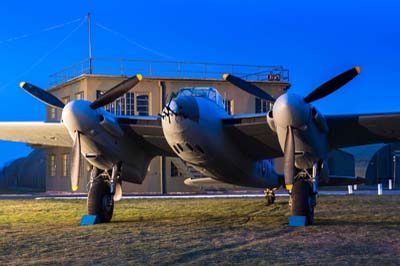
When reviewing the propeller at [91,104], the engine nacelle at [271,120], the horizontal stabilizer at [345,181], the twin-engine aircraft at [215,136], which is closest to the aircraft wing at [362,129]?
the twin-engine aircraft at [215,136]

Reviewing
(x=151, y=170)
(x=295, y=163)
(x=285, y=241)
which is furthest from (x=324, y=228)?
(x=151, y=170)

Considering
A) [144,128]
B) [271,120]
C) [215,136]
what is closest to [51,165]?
[144,128]

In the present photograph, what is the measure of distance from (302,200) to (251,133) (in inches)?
96.6

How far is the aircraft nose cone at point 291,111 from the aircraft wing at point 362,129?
5.64ft

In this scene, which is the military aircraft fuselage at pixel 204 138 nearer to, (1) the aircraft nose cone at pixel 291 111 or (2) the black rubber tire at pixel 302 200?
(1) the aircraft nose cone at pixel 291 111

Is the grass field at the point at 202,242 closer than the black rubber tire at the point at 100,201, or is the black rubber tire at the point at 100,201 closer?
the grass field at the point at 202,242

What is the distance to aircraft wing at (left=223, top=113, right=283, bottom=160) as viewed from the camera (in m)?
15.1

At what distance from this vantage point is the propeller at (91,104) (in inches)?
595

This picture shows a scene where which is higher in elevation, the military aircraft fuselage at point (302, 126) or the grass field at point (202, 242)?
the military aircraft fuselage at point (302, 126)

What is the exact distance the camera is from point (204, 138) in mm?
14648

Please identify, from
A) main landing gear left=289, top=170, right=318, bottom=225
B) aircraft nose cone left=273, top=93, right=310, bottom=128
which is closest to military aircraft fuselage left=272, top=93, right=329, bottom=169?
aircraft nose cone left=273, top=93, right=310, bottom=128

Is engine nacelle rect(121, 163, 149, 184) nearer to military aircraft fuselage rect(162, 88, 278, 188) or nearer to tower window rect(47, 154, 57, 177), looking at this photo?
military aircraft fuselage rect(162, 88, 278, 188)

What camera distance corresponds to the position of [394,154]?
56.3 m

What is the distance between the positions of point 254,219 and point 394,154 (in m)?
43.5
